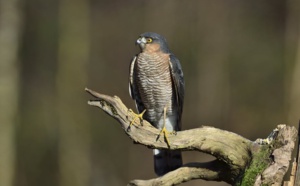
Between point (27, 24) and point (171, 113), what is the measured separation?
10328 millimetres

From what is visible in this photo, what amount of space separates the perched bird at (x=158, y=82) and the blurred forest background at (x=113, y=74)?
487cm

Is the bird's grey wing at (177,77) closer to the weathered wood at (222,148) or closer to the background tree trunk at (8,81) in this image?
the weathered wood at (222,148)

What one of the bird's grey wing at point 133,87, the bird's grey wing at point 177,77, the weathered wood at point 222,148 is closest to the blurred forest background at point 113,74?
the bird's grey wing at point 133,87

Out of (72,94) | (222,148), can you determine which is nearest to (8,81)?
(72,94)

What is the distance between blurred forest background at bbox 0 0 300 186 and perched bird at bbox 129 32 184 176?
4.87 meters

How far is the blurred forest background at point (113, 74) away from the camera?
1272cm

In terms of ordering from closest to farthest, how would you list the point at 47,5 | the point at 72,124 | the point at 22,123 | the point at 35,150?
the point at 72,124 < the point at 35,150 < the point at 22,123 < the point at 47,5

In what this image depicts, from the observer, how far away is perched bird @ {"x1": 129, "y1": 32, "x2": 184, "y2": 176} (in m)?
6.54

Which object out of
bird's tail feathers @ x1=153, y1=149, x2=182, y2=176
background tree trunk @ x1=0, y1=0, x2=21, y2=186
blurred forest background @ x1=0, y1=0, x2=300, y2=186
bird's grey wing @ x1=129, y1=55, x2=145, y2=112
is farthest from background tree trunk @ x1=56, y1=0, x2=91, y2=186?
bird's tail feathers @ x1=153, y1=149, x2=182, y2=176

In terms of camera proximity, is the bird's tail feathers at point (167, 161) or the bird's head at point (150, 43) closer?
the bird's head at point (150, 43)

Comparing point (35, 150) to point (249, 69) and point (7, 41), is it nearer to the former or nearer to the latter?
point (7, 41)

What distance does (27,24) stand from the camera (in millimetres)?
16453

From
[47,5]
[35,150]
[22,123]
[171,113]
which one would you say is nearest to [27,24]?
[47,5]

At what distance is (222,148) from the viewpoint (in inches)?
211
